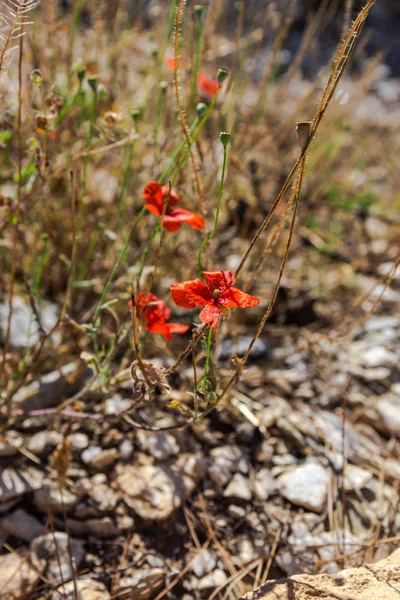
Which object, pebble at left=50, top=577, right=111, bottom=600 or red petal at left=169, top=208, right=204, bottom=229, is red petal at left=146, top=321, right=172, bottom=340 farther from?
pebble at left=50, top=577, right=111, bottom=600

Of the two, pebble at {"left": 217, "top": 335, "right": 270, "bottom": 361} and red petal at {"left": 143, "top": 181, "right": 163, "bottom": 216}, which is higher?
red petal at {"left": 143, "top": 181, "right": 163, "bottom": 216}

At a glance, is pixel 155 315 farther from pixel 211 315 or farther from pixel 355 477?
pixel 355 477

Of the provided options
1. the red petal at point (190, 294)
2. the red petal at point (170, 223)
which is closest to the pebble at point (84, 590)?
the red petal at point (190, 294)

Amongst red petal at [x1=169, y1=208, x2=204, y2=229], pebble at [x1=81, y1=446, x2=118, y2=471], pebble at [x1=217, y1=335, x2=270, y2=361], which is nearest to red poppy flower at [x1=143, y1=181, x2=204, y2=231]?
red petal at [x1=169, y1=208, x2=204, y2=229]

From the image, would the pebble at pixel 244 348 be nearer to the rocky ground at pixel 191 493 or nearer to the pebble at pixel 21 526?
the rocky ground at pixel 191 493

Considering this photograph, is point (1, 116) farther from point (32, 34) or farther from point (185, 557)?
point (185, 557)

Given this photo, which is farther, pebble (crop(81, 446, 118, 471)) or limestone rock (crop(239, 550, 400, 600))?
pebble (crop(81, 446, 118, 471))
